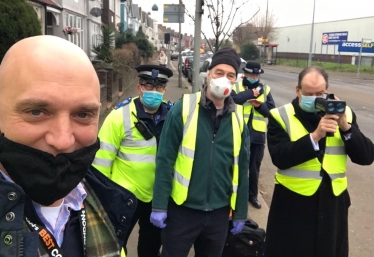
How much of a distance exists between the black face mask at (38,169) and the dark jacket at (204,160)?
1.47 metres

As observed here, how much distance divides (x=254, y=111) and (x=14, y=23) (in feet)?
14.3

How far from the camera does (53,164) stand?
118 centimetres

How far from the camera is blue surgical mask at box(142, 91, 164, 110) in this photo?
3.32 meters

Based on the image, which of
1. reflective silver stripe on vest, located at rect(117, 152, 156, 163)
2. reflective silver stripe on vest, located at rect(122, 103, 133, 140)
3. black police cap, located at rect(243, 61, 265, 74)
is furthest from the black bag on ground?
black police cap, located at rect(243, 61, 265, 74)

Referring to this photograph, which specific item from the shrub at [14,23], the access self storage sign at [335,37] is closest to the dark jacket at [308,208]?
the shrub at [14,23]

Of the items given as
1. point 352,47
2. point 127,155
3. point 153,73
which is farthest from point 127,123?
point 352,47

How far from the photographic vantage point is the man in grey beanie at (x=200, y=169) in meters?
2.64

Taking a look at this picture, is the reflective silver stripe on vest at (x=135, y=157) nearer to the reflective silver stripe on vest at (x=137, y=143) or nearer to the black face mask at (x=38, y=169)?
the reflective silver stripe on vest at (x=137, y=143)

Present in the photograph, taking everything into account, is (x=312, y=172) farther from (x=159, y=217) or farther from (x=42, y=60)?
(x=42, y=60)

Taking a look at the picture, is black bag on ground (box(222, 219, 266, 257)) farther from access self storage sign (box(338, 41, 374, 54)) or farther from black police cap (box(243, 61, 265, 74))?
access self storage sign (box(338, 41, 374, 54))

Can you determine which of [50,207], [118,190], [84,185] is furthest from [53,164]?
[118,190]

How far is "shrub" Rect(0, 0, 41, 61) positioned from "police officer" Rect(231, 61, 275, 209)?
12.9 feet

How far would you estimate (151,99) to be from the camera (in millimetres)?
3330

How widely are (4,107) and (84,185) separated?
1.55 feet
